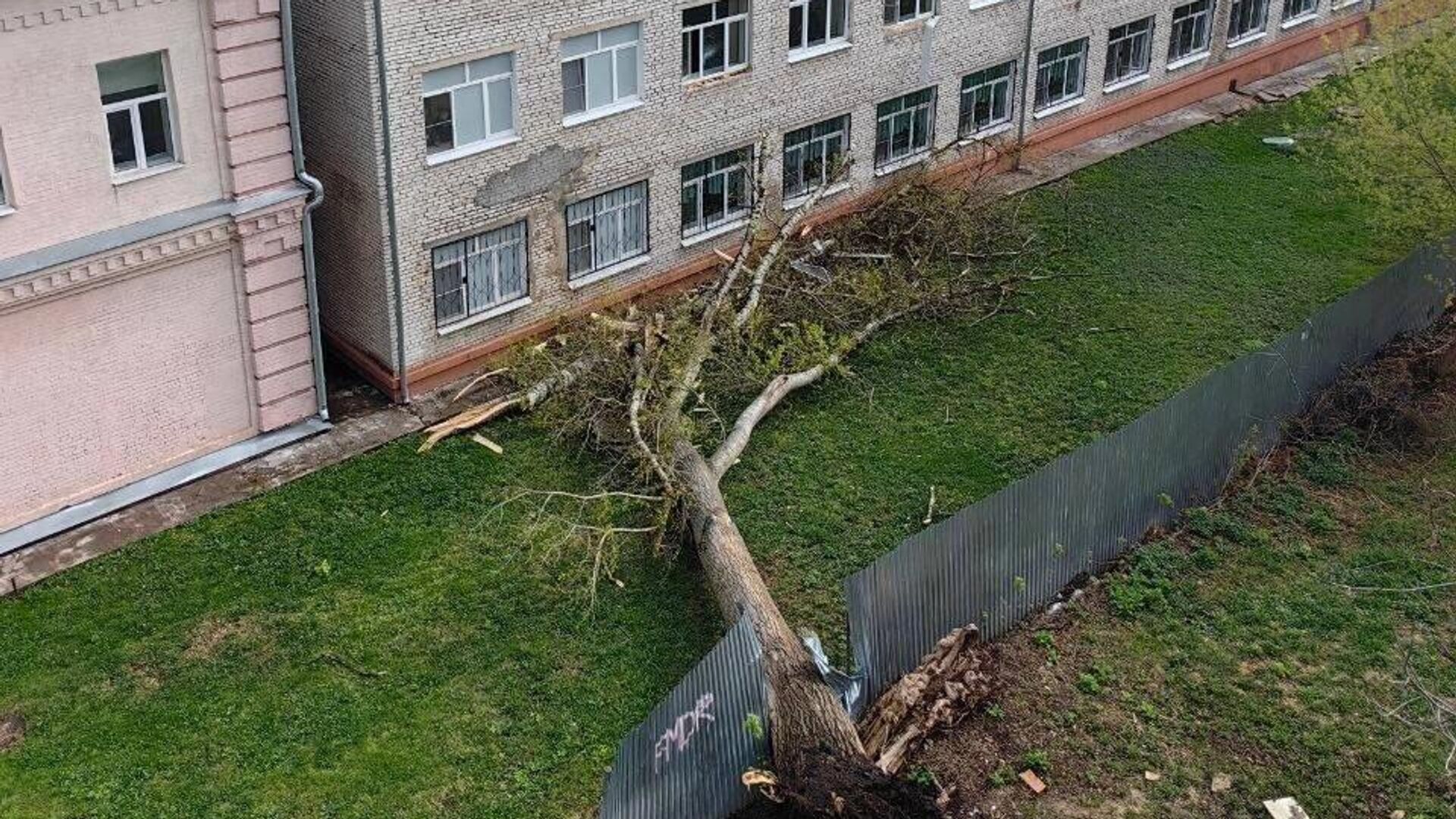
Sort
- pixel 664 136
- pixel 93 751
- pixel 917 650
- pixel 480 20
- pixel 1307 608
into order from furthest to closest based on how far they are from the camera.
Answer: pixel 664 136
pixel 480 20
pixel 1307 608
pixel 917 650
pixel 93 751

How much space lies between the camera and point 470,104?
20.0 m

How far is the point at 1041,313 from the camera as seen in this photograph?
23266mm

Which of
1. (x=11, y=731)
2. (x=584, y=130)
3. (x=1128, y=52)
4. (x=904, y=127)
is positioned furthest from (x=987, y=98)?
(x=11, y=731)

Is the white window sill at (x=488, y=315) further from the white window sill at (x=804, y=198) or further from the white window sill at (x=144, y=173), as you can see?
the white window sill at (x=804, y=198)

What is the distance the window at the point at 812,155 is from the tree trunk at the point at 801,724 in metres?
9.00

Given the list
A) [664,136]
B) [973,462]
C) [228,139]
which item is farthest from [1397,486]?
[228,139]

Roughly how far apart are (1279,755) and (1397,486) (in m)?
5.77

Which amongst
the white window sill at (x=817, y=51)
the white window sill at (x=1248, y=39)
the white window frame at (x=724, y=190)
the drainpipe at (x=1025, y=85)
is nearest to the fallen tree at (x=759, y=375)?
the white window frame at (x=724, y=190)

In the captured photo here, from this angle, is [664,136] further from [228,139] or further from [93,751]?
[93,751]

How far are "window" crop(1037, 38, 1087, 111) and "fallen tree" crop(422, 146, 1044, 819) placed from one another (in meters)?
4.15

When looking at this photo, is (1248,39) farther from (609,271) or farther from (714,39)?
(609,271)

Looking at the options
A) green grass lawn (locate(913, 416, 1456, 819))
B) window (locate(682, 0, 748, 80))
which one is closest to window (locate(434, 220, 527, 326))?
window (locate(682, 0, 748, 80))

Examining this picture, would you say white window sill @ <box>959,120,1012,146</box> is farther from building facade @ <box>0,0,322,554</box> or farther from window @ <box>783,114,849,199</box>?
building facade @ <box>0,0,322,554</box>

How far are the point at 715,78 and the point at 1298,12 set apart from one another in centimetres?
1709
